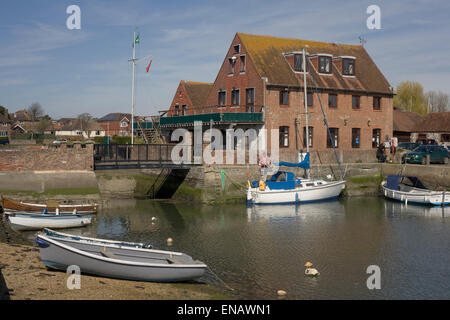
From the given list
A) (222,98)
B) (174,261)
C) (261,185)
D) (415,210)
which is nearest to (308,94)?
(222,98)

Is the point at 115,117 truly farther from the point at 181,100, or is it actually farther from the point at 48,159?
the point at 48,159

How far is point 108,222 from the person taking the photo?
29219 millimetres

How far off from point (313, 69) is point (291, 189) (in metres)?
15.7

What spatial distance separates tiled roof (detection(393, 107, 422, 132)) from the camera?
63656 mm

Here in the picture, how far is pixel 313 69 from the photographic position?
46.6 meters

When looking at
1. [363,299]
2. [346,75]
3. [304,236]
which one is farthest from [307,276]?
[346,75]

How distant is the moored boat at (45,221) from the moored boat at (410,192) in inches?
964

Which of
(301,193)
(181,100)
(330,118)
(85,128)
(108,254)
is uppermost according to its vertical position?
(181,100)

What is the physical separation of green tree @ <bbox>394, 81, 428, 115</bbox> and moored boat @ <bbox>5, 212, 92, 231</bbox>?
80.9 metres

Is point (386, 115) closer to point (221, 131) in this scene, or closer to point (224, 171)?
point (221, 131)

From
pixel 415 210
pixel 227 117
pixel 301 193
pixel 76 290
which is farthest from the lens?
pixel 227 117

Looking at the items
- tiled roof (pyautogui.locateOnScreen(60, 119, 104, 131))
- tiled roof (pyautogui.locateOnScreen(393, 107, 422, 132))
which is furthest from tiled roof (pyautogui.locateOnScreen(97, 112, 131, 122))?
tiled roof (pyautogui.locateOnScreen(393, 107, 422, 132))

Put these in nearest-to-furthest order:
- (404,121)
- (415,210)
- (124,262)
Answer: (124,262), (415,210), (404,121)

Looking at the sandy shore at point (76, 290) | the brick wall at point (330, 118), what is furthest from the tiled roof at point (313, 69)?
the sandy shore at point (76, 290)
